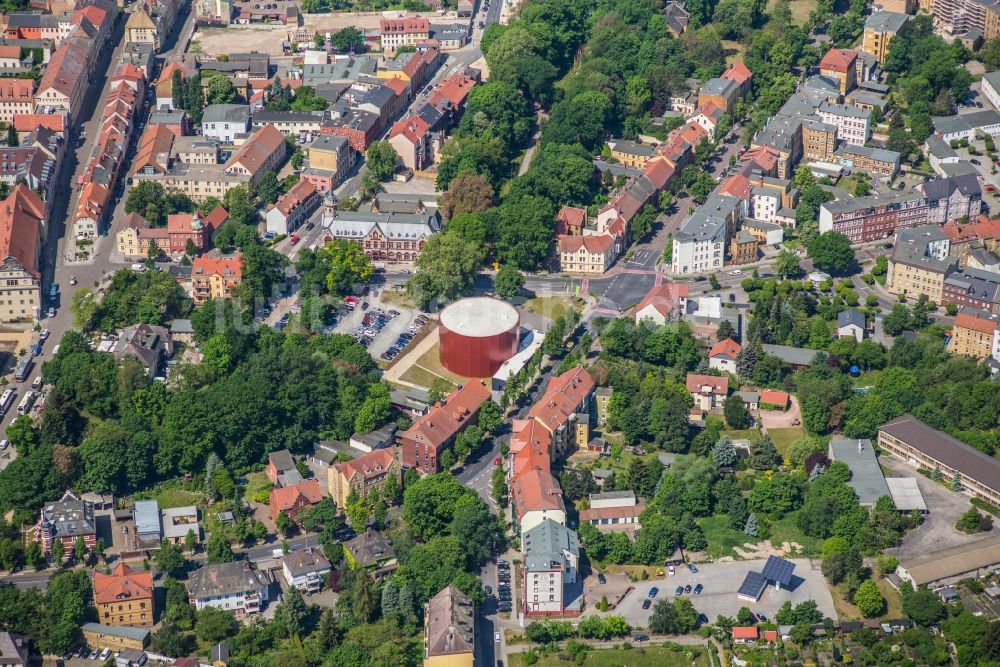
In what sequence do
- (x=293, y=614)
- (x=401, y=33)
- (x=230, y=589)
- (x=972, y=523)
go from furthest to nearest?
(x=401, y=33) < (x=972, y=523) < (x=230, y=589) < (x=293, y=614)

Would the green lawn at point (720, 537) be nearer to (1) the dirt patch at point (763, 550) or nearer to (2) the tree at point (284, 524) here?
(1) the dirt patch at point (763, 550)

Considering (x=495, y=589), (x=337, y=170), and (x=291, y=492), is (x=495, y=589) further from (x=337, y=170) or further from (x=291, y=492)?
(x=337, y=170)

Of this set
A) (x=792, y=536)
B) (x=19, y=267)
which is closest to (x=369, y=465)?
(x=792, y=536)

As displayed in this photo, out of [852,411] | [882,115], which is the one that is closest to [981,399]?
[852,411]

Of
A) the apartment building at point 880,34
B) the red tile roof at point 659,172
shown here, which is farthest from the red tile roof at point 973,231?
the apartment building at point 880,34

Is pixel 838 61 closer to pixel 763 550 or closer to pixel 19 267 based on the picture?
pixel 763 550

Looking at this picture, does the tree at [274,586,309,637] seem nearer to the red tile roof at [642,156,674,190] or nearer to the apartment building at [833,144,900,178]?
the red tile roof at [642,156,674,190]
